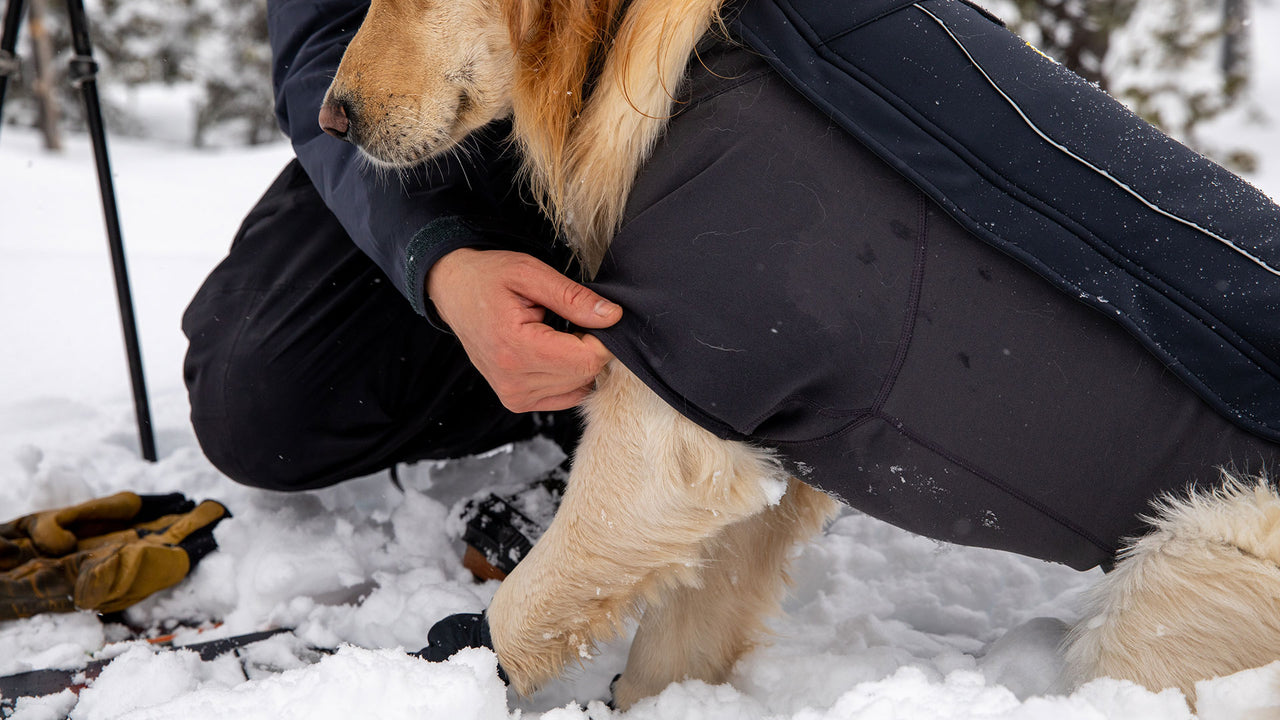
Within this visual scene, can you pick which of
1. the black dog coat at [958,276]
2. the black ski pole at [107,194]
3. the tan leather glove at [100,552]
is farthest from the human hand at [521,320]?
the black ski pole at [107,194]

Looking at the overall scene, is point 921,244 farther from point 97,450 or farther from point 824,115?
point 97,450

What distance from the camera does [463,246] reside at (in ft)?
4.75

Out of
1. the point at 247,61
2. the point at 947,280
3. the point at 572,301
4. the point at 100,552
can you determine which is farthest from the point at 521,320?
the point at 247,61

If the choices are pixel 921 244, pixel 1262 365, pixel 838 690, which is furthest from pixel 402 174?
pixel 1262 365

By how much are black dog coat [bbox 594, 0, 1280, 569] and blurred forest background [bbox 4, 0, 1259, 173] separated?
6177 mm

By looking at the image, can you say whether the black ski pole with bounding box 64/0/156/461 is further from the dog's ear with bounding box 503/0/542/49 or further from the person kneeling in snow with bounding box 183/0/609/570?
the dog's ear with bounding box 503/0/542/49

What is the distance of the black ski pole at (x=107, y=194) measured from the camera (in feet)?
6.98

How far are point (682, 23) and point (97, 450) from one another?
82.7 inches

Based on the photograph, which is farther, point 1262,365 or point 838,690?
point 838,690

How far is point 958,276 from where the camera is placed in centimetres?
112

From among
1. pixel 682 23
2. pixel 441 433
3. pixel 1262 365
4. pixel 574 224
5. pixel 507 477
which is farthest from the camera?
pixel 507 477

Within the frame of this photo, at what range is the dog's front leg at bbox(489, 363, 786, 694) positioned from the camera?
4.16 feet

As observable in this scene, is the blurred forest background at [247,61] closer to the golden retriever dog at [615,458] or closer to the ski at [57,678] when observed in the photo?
the golden retriever dog at [615,458]

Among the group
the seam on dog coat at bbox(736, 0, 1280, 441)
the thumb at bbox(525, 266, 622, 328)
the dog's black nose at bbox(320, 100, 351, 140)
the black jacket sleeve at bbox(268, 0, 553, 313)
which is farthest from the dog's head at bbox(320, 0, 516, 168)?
the seam on dog coat at bbox(736, 0, 1280, 441)
